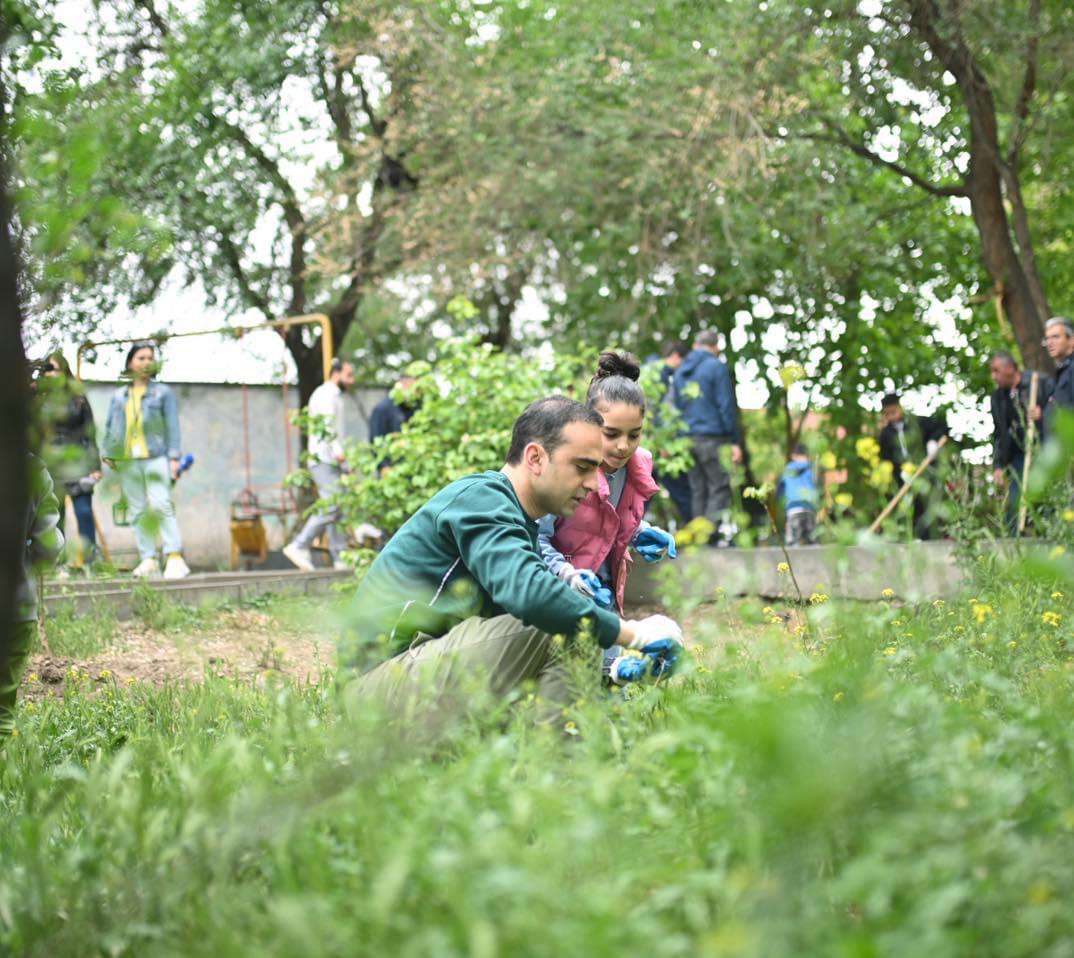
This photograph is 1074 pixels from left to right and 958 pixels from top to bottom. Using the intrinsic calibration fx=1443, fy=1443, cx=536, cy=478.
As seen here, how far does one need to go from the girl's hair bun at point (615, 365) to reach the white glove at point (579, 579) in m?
1.24

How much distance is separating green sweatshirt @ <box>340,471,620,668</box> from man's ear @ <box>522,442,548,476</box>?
91 millimetres

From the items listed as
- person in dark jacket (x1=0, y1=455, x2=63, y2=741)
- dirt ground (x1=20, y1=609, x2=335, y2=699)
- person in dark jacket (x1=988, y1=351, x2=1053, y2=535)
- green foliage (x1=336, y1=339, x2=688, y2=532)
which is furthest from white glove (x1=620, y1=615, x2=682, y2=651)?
person in dark jacket (x1=988, y1=351, x2=1053, y2=535)

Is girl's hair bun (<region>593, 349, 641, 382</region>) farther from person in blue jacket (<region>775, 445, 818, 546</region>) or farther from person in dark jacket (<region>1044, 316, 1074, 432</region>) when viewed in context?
person in blue jacket (<region>775, 445, 818, 546</region>)

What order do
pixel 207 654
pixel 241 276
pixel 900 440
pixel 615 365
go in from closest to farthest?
pixel 615 365
pixel 207 654
pixel 900 440
pixel 241 276

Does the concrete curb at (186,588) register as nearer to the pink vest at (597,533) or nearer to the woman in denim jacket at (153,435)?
the woman in denim jacket at (153,435)

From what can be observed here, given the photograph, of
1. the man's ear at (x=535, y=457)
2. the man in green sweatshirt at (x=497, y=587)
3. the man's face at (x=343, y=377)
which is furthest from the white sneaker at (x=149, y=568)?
the man's ear at (x=535, y=457)

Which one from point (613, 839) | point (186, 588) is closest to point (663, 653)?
point (613, 839)

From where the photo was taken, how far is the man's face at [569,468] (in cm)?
421

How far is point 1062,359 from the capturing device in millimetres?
9211

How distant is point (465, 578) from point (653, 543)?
4.07ft

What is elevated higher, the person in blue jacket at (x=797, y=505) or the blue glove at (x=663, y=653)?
the blue glove at (x=663, y=653)

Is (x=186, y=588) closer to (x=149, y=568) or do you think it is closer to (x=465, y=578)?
(x=149, y=568)

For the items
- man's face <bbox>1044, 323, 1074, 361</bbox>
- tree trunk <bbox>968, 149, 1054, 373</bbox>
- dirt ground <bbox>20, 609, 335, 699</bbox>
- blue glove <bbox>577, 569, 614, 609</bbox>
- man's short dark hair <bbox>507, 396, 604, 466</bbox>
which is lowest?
dirt ground <bbox>20, 609, 335, 699</bbox>

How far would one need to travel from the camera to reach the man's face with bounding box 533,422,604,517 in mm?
4215
